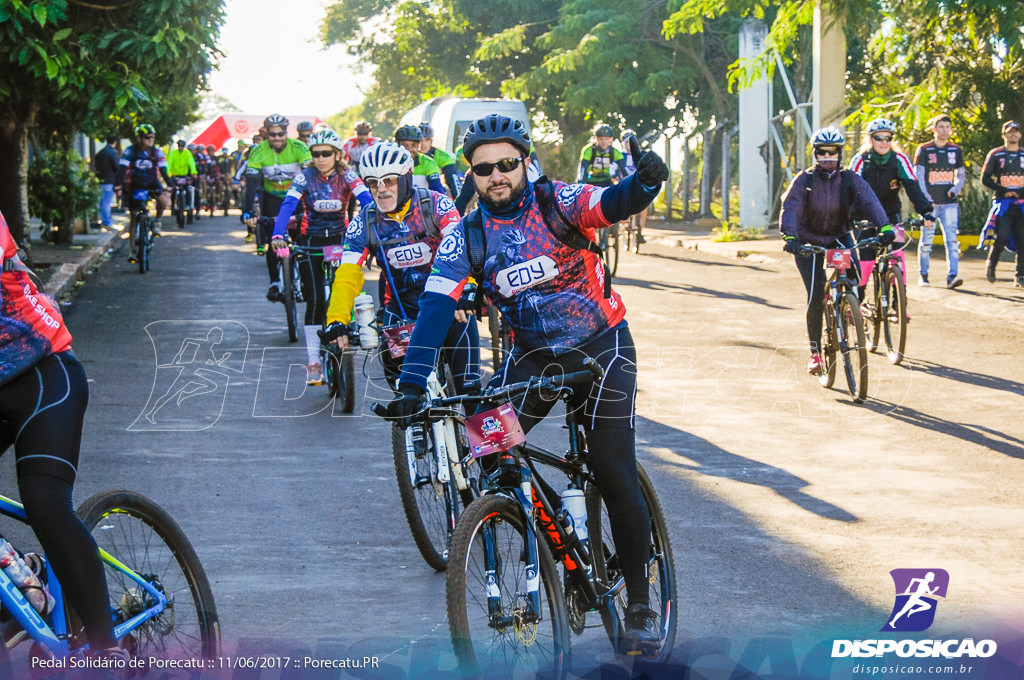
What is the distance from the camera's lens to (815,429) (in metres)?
9.11

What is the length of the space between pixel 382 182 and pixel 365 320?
44.6 inches

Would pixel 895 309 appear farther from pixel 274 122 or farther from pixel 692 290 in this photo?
pixel 274 122

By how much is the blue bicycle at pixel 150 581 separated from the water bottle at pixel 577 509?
46.4 inches

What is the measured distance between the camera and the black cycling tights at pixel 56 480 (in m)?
3.82

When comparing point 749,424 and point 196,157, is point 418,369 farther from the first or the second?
point 196,157

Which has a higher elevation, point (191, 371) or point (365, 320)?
point (365, 320)

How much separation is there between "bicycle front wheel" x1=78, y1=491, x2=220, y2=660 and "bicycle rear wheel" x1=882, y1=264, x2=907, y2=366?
8204 mm

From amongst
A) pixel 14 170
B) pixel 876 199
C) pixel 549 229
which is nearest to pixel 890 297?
pixel 876 199

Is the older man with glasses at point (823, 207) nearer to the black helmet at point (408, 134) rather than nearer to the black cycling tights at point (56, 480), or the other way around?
the black helmet at point (408, 134)

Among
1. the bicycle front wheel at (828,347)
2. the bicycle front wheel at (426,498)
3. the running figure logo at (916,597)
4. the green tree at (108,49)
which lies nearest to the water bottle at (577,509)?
the running figure logo at (916,597)

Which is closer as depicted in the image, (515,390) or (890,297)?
(515,390)

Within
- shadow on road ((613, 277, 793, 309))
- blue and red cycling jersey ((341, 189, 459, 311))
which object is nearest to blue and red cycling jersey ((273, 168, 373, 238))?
blue and red cycling jersey ((341, 189, 459, 311))

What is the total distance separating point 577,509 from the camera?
4.51 meters

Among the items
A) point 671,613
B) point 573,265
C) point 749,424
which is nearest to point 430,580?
point 671,613
